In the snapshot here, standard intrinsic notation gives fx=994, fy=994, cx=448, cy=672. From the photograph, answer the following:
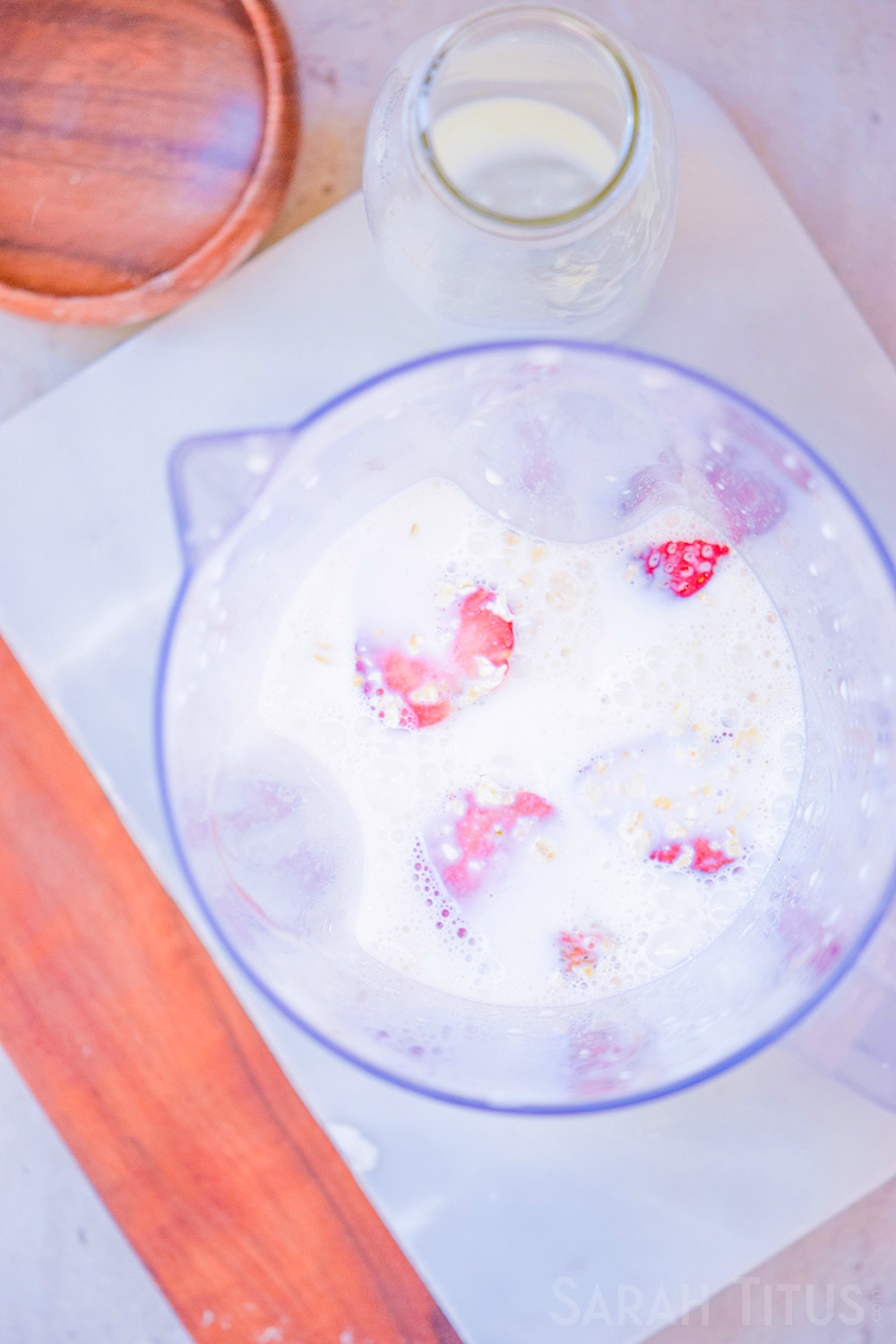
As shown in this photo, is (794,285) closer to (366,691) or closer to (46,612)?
(366,691)

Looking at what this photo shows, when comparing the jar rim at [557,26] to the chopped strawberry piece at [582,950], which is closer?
the jar rim at [557,26]

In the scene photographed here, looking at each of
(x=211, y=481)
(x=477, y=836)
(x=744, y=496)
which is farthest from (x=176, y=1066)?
(x=744, y=496)

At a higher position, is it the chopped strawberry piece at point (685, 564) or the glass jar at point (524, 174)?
the glass jar at point (524, 174)

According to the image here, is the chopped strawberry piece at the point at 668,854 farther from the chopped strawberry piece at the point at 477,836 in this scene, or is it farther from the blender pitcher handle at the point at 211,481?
the blender pitcher handle at the point at 211,481

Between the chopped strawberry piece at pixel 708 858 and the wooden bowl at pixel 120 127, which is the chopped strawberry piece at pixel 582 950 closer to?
the chopped strawberry piece at pixel 708 858

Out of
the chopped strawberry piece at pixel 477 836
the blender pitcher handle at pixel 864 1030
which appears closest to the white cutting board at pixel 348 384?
the blender pitcher handle at pixel 864 1030

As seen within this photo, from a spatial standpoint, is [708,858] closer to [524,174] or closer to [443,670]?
[443,670]

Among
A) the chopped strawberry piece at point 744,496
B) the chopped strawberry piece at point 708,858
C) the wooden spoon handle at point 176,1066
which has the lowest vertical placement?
the wooden spoon handle at point 176,1066
